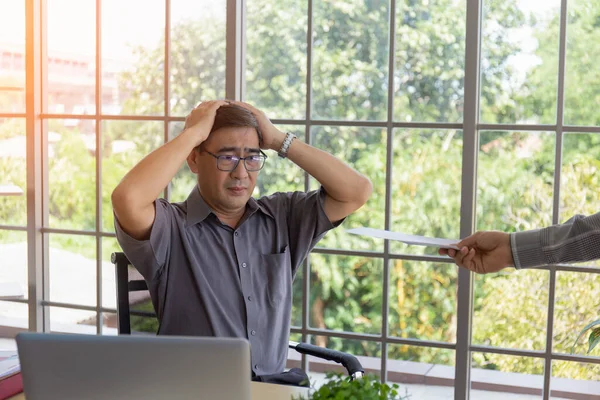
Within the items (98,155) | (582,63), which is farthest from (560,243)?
(98,155)

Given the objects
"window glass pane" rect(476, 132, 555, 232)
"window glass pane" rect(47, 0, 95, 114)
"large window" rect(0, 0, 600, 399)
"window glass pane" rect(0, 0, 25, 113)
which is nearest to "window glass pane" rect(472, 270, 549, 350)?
"large window" rect(0, 0, 600, 399)

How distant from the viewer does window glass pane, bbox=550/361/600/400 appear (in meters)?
3.04

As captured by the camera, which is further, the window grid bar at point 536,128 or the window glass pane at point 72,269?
the window glass pane at point 72,269

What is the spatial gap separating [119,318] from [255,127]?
772 millimetres

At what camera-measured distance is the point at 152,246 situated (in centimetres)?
240

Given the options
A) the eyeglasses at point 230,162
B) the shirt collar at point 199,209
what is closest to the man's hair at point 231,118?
the eyeglasses at point 230,162

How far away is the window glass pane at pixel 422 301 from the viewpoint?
127 inches

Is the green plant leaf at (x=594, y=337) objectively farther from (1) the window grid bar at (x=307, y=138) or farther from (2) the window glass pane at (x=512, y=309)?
(1) the window grid bar at (x=307, y=138)

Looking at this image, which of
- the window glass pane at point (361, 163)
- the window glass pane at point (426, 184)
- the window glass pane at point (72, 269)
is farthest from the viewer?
the window glass pane at point (72, 269)

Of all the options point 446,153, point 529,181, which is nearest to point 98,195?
point 446,153

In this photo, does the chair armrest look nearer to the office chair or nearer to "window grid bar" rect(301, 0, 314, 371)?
the office chair

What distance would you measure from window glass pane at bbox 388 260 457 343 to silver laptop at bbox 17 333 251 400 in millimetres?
2097

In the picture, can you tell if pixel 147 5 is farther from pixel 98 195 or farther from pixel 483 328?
pixel 483 328

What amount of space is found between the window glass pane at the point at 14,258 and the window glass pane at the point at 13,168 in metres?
0.07
